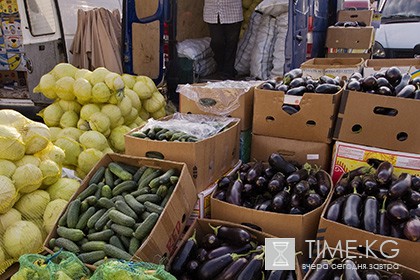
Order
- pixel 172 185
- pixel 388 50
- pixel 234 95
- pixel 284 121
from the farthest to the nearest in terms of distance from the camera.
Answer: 1. pixel 388 50
2. pixel 234 95
3. pixel 284 121
4. pixel 172 185

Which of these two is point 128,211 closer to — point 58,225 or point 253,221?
point 58,225

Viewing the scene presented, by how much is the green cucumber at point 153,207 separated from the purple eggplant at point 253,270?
54cm

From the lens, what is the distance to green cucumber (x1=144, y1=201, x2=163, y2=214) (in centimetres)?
201

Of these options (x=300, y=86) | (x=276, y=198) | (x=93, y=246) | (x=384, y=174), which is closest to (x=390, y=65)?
(x=300, y=86)

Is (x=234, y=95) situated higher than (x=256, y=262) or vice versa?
(x=234, y=95)

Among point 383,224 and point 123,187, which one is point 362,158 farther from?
point 123,187

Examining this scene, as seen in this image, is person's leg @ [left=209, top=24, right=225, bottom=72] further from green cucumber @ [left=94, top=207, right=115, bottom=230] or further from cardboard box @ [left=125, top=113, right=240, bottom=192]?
green cucumber @ [left=94, top=207, right=115, bottom=230]

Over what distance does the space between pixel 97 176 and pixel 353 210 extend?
1.52 m

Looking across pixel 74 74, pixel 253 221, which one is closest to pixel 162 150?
pixel 253 221

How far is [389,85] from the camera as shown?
2.60m

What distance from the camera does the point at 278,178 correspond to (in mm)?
2418

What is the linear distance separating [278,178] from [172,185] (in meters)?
0.70

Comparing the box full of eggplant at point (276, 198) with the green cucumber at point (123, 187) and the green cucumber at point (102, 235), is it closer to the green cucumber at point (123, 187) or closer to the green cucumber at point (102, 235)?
the green cucumber at point (123, 187)

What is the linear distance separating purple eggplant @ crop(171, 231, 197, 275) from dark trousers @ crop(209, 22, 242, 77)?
3.76 metres
